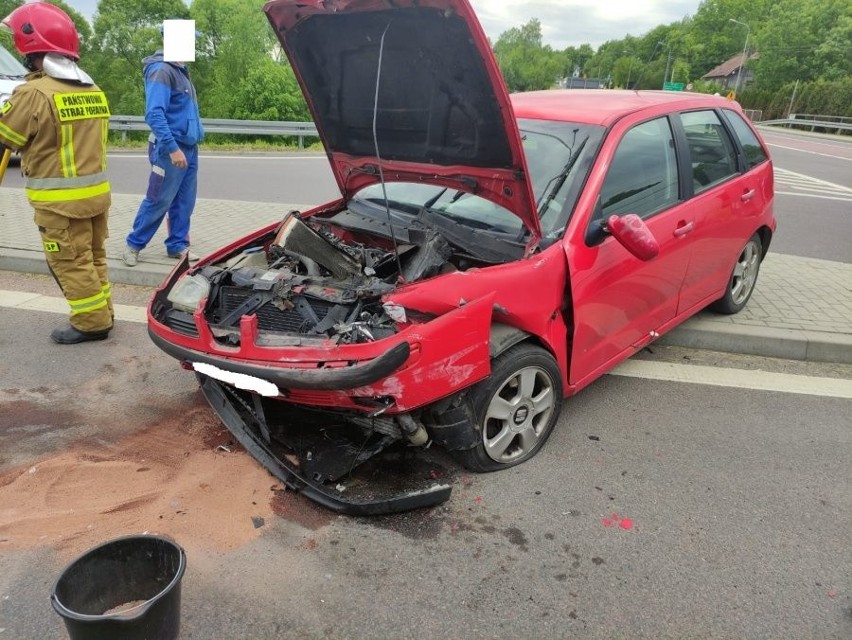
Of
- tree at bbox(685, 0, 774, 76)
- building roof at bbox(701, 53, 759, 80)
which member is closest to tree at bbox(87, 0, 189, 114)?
building roof at bbox(701, 53, 759, 80)

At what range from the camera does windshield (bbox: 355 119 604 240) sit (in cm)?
317

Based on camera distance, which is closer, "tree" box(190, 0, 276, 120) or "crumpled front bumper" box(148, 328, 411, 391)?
"crumpled front bumper" box(148, 328, 411, 391)

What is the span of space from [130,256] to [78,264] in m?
1.46

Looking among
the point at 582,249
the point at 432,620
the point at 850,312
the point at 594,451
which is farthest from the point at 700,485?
the point at 850,312

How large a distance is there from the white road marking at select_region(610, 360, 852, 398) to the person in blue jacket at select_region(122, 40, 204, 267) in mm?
3679

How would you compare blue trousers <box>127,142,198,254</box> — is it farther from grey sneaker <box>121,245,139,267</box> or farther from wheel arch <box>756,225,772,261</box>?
wheel arch <box>756,225,772,261</box>

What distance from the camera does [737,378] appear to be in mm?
4211

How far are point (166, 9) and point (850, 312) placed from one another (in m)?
54.9

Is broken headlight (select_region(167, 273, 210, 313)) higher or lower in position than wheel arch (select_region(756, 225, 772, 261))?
lower

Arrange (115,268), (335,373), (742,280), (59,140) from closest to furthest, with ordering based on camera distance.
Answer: (335,373) < (59,140) < (742,280) < (115,268)

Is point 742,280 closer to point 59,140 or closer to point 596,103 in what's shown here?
point 596,103

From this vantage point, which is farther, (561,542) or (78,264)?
(78,264)

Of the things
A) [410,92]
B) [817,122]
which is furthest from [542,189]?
[817,122]

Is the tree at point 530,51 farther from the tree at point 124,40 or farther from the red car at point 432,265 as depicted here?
the red car at point 432,265
